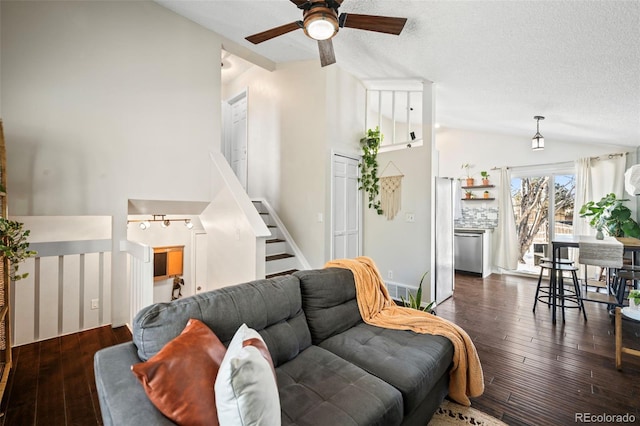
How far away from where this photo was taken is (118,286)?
120 inches

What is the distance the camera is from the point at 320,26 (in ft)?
6.36

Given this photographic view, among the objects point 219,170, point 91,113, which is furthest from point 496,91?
point 91,113

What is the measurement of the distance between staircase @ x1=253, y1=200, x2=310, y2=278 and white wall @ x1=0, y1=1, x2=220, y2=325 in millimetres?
1213

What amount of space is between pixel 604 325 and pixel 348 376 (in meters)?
3.52

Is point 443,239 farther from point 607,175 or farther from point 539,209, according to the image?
point 607,175

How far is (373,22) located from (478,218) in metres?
5.26

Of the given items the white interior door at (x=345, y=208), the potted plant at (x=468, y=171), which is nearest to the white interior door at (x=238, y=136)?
the white interior door at (x=345, y=208)

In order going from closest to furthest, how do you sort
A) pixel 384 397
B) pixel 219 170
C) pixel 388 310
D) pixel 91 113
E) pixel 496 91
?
1. pixel 384 397
2. pixel 388 310
3. pixel 91 113
4. pixel 496 91
5. pixel 219 170

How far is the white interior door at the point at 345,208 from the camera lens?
13.5 feet

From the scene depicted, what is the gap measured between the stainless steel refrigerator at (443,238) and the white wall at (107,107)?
3.16m

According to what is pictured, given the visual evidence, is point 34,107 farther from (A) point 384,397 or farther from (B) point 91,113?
(A) point 384,397

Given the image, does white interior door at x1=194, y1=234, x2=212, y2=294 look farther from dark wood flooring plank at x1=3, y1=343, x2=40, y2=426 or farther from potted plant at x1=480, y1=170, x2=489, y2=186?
potted plant at x1=480, y1=170, x2=489, y2=186

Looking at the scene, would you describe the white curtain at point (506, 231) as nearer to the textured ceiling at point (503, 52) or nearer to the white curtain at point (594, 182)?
the white curtain at point (594, 182)

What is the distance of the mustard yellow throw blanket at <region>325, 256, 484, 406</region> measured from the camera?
6.24 feet
